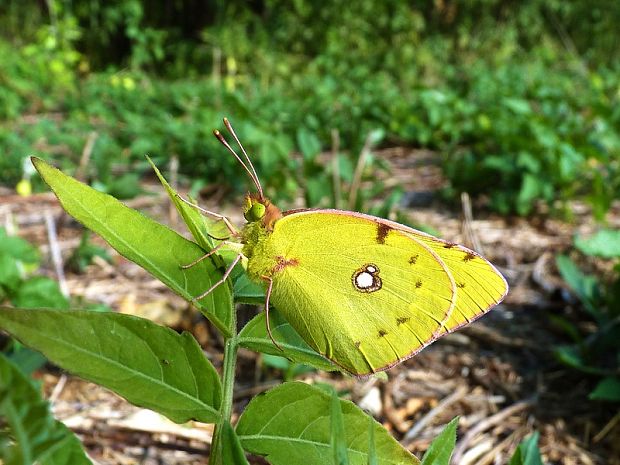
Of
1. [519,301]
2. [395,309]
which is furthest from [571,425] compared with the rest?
[395,309]

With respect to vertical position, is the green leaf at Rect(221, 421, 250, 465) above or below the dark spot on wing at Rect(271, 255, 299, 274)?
above

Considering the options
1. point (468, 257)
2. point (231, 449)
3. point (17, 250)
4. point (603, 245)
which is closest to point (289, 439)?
point (231, 449)

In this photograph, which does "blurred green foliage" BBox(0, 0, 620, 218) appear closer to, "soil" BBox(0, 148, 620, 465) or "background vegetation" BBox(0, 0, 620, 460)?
"background vegetation" BBox(0, 0, 620, 460)

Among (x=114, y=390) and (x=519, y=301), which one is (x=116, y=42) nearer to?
(x=519, y=301)

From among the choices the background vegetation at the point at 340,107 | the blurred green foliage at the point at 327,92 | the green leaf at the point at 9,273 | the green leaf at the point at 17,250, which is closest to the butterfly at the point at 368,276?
the background vegetation at the point at 340,107

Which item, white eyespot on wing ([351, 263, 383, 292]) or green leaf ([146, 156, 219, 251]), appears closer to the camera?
green leaf ([146, 156, 219, 251])

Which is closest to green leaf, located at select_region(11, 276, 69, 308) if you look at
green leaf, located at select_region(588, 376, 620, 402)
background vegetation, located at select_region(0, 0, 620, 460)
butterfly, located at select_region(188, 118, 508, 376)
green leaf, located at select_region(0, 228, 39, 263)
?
background vegetation, located at select_region(0, 0, 620, 460)

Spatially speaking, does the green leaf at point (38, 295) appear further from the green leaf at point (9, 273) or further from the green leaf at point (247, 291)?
the green leaf at point (247, 291)

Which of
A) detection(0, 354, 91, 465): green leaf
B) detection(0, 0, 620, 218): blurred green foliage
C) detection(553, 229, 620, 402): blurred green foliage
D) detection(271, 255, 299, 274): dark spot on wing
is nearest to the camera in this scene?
detection(0, 354, 91, 465): green leaf
